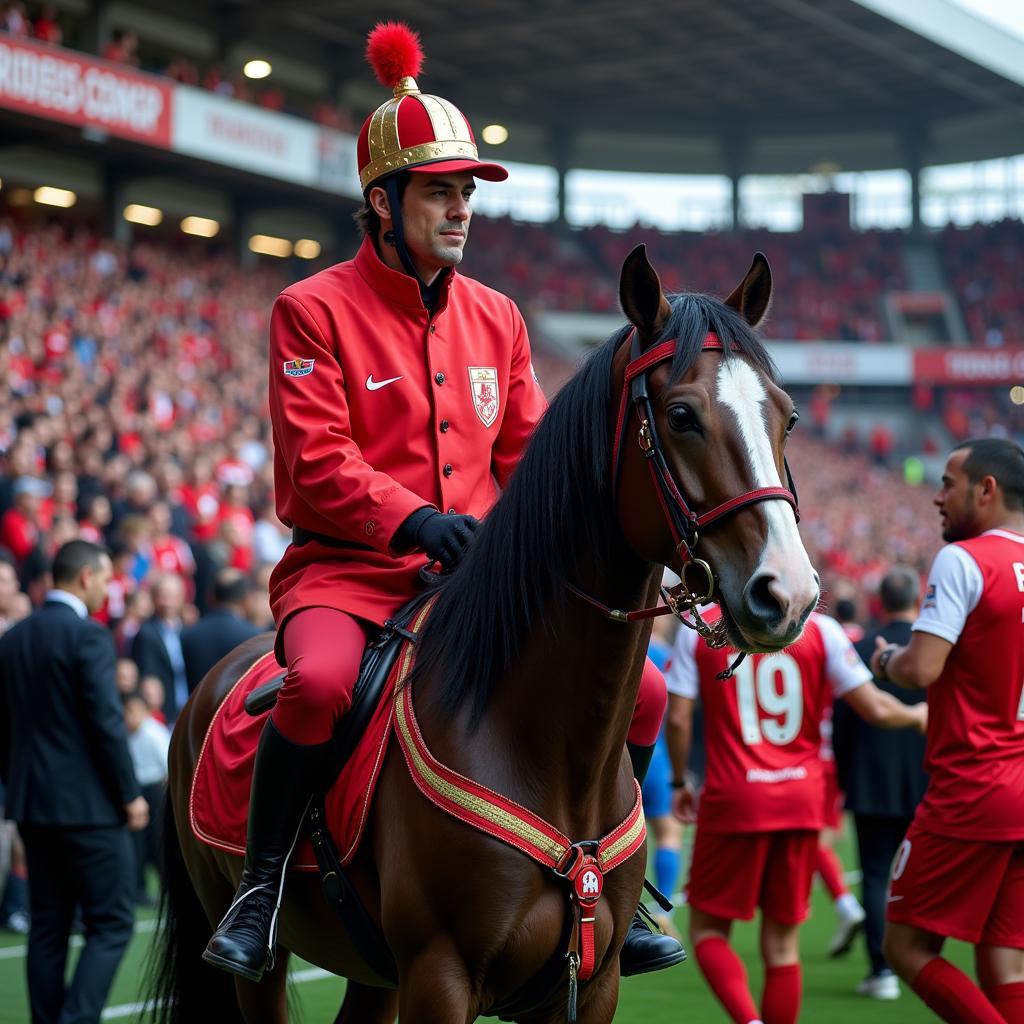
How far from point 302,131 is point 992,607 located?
25.6 metres

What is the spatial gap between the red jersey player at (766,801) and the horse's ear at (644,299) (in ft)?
10.2

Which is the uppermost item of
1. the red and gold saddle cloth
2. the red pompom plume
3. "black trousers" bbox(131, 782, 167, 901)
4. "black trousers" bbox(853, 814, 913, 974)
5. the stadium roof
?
the stadium roof

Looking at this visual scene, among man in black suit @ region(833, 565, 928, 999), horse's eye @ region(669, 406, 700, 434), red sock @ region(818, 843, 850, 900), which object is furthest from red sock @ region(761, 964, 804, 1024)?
horse's eye @ region(669, 406, 700, 434)

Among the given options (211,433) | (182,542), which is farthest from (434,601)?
(211,433)

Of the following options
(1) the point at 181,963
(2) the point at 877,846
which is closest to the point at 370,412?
(1) the point at 181,963

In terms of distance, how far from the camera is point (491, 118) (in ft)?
132

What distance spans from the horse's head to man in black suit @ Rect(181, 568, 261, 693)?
6.17 meters

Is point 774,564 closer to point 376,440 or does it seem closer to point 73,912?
point 376,440

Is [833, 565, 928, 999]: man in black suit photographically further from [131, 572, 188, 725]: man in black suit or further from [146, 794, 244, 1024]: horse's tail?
[131, 572, 188, 725]: man in black suit

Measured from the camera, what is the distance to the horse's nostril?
8.81 ft

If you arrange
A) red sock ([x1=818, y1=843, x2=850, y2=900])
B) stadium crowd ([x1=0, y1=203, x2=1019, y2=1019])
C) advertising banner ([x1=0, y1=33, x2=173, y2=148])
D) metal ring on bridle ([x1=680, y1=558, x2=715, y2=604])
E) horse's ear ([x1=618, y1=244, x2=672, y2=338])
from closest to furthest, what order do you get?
metal ring on bridle ([x1=680, y1=558, x2=715, y2=604]) < horse's ear ([x1=618, y1=244, x2=672, y2=338]) < red sock ([x1=818, y1=843, x2=850, y2=900]) < stadium crowd ([x1=0, y1=203, x2=1019, y2=1019]) < advertising banner ([x1=0, y1=33, x2=173, y2=148])

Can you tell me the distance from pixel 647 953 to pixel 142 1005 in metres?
1.95

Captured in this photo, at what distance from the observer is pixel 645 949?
151 inches

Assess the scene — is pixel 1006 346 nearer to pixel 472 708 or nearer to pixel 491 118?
pixel 491 118
